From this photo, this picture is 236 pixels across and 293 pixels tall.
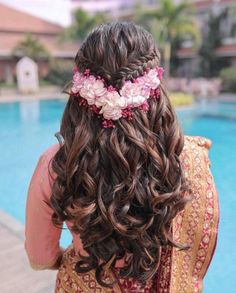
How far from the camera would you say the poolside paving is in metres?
2.44

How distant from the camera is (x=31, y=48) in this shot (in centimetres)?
2262

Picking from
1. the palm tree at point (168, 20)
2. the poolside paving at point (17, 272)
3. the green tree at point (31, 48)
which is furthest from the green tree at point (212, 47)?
the poolside paving at point (17, 272)

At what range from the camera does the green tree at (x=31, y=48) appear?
22500mm

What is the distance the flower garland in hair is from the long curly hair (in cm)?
2

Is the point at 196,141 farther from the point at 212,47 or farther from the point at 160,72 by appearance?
the point at 212,47

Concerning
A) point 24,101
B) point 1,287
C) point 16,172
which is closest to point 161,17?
point 24,101

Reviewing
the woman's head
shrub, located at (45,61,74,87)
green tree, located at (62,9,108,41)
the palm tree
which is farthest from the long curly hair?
green tree, located at (62,9,108,41)

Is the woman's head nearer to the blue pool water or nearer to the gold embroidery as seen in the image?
the gold embroidery

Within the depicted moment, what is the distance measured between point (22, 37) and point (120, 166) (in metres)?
27.6

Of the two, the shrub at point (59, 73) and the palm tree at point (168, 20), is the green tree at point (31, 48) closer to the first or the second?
the shrub at point (59, 73)

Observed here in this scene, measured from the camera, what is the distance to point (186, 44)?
78.2ft

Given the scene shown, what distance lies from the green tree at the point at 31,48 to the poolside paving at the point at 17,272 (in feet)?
68.8

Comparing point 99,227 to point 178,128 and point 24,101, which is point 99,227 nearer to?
point 178,128

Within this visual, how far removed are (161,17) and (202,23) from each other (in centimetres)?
573
